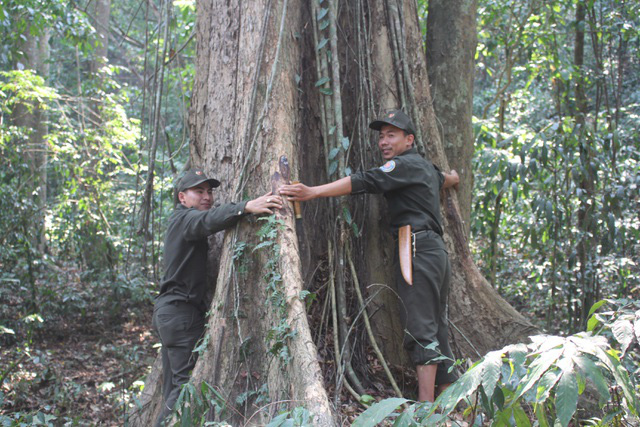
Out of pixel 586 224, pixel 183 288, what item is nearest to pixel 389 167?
pixel 183 288

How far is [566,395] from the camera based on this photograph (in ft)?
6.03

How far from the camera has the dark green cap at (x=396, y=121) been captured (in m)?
4.57

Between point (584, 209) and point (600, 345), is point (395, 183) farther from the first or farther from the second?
point (584, 209)

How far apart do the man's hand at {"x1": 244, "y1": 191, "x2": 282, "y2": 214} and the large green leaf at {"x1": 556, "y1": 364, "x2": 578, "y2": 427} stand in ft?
7.93

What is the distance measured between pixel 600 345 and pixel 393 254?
2.85m

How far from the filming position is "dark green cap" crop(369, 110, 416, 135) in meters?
4.57

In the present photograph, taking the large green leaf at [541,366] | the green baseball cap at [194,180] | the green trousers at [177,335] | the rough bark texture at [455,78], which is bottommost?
the green trousers at [177,335]

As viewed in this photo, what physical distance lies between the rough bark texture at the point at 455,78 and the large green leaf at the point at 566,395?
3901 mm

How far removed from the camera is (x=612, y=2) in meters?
8.30

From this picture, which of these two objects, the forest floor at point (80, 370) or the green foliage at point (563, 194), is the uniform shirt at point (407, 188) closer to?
the green foliage at point (563, 194)

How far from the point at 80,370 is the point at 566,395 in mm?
6379

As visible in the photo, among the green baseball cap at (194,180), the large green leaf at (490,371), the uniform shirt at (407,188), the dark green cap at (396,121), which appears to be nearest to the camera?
the large green leaf at (490,371)

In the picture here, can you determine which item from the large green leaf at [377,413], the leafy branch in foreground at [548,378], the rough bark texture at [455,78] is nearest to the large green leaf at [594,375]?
the leafy branch in foreground at [548,378]

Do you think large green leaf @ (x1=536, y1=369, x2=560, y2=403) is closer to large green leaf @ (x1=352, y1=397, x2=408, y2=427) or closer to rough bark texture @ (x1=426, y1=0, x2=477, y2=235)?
large green leaf @ (x1=352, y1=397, x2=408, y2=427)
